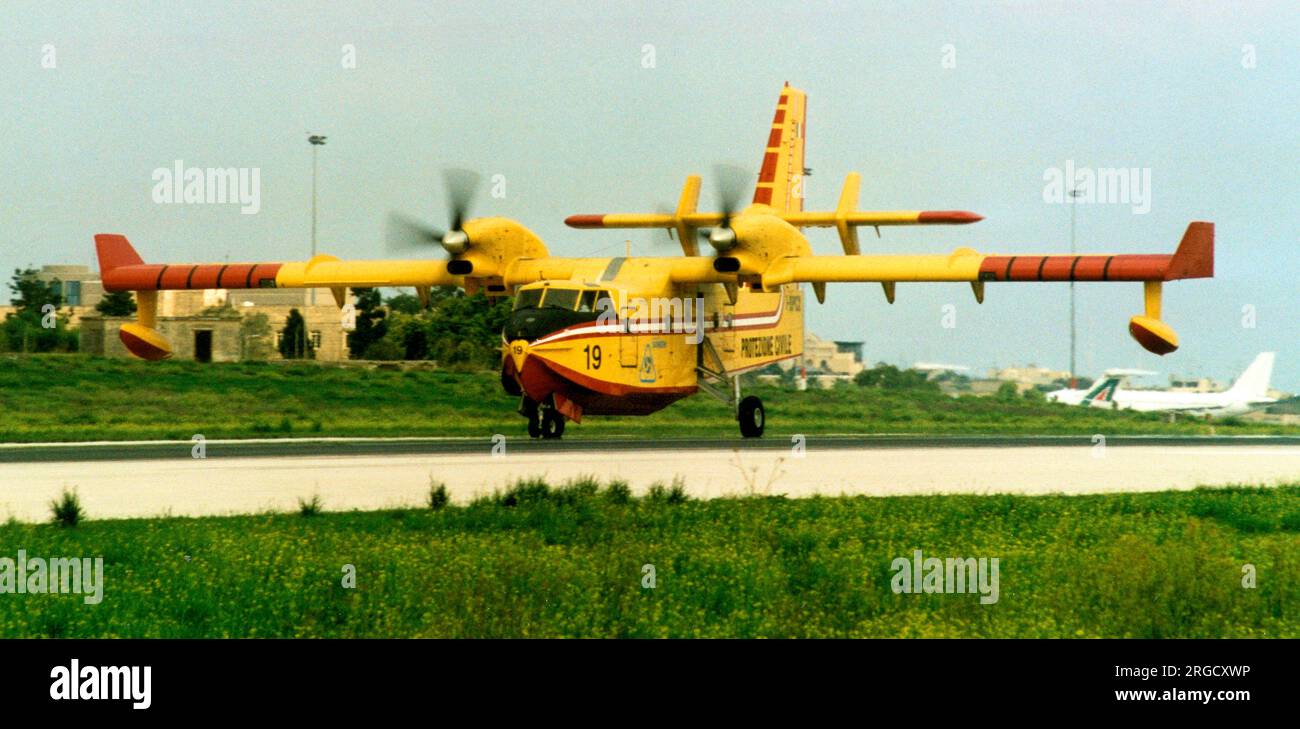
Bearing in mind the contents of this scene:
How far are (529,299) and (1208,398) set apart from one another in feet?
168

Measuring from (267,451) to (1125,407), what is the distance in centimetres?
5530

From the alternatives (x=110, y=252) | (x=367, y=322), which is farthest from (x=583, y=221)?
(x=367, y=322)

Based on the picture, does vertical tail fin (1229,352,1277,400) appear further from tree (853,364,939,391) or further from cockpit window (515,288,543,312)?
cockpit window (515,288,543,312)

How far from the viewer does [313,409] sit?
3909 cm

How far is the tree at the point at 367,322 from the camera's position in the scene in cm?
5691

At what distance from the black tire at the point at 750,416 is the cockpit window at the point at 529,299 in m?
7.44

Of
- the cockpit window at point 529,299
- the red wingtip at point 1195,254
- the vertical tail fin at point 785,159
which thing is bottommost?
the cockpit window at point 529,299

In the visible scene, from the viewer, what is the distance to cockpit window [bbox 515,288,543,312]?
30.0 metres

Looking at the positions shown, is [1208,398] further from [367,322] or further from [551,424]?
[551,424]

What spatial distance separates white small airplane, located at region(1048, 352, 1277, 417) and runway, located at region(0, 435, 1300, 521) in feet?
125

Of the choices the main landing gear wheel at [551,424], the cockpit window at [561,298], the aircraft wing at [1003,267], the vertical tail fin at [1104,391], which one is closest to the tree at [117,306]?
the main landing gear wheel at [551,424]

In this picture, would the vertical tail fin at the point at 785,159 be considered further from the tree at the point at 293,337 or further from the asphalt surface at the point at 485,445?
the tree at the point at 293,337
